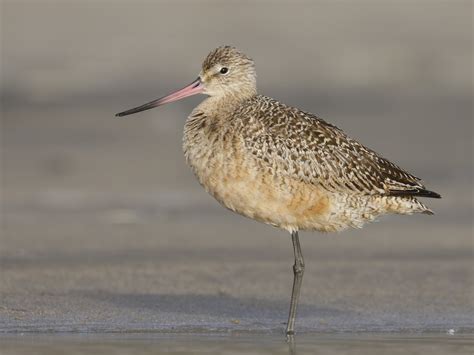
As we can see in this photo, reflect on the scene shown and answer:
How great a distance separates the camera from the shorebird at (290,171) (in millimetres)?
8953

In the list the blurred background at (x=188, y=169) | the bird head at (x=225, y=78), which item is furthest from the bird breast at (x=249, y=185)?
the blurred background at (x=188, y=169)

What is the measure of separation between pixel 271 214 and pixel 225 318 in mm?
813

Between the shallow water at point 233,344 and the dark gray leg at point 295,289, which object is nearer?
the shallow water at point 233,344

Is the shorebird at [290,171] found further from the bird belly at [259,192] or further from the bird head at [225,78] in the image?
the bird head at [225,78]

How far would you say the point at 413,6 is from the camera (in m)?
33.6

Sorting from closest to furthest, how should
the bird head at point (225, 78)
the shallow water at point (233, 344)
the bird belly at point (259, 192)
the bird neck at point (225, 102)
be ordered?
the shallow water at point (233, 344) < the bird belly at point (259, 192) < the bird neck at point (225, 102) < the bird head at point (225, 78)

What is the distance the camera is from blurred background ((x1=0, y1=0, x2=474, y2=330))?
976cm

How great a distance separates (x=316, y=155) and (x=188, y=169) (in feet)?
22.1

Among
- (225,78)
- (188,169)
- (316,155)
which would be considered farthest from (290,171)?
(188,169)

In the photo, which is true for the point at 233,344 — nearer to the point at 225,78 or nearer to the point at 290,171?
the point at 290,171

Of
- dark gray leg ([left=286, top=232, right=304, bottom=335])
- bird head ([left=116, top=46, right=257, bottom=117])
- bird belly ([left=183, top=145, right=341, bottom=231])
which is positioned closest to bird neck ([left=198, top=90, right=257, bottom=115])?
bird head ([left=116, top=46, right=257, bottom=117])

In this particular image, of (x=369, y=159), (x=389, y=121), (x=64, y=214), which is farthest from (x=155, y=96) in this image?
(x=369, y=159)

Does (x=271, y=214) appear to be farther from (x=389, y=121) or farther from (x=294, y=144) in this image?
(x=389, y=121)

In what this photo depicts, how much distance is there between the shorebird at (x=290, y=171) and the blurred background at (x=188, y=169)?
726 millimetres
